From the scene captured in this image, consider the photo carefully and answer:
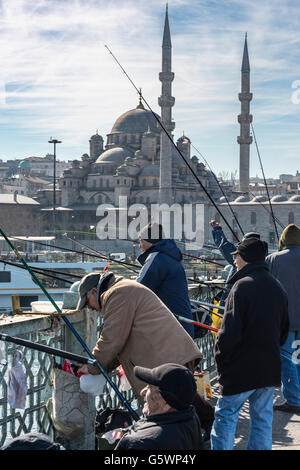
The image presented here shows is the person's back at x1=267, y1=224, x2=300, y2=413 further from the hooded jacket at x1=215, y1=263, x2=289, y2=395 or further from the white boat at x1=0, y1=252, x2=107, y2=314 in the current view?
the white boat at x1=0, y1=252, x2=107, y2=314

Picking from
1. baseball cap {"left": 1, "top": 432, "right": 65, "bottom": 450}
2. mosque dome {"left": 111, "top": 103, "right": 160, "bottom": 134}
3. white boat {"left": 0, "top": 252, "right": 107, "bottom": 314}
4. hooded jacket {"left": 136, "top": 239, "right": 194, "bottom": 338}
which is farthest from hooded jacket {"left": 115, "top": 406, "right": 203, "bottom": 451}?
mosque dome {"left": 111, "top": 103, "right": 160, "bottom": 134}

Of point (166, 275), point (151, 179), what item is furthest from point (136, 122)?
point (166, 275)

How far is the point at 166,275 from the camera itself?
370 centimetres

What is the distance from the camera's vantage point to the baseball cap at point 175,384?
241 centimetres

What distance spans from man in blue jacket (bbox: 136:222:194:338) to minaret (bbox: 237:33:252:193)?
4260 centimetres

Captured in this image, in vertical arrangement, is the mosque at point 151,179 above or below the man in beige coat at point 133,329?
above

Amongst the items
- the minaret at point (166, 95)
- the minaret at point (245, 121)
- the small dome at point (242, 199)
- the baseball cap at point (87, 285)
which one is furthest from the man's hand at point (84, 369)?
the small dome at point (242, 199)

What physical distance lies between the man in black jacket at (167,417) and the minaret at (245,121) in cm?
4403

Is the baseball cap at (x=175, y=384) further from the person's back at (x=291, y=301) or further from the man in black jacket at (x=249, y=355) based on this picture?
the person's back at (x=291, y=301)

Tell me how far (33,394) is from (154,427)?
1.66m

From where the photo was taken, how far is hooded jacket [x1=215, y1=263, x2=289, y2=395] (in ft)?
10.2

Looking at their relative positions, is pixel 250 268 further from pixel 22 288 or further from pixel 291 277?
pixel 22 288

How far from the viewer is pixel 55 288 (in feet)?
77.6

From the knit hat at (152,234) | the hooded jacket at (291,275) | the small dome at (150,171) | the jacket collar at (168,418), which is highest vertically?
the small dome at (150,171)
